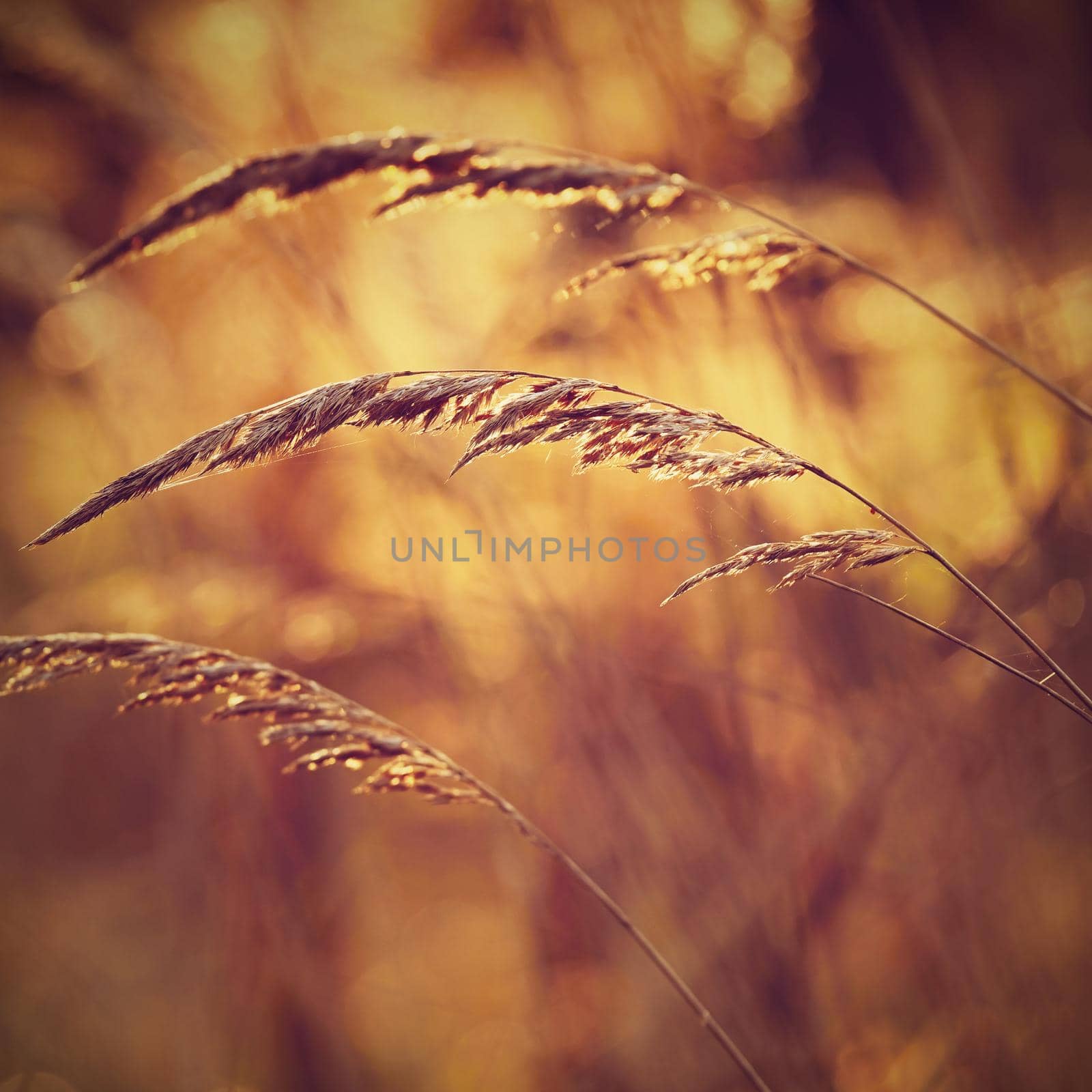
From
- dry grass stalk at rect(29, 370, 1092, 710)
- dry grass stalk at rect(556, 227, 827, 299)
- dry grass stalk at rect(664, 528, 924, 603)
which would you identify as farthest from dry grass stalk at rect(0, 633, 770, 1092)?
dry grass stalk at rect(556, 227, 827, 299)

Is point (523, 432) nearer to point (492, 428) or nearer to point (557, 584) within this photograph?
point (492, 428)

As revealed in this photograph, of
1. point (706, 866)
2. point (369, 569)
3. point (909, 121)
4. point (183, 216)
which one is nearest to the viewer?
point (183, 216)

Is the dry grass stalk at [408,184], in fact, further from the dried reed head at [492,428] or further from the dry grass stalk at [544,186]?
the dried reed head at [492,428]

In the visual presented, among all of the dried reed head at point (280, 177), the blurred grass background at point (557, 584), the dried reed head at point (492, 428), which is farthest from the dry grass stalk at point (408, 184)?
the blurred grass background at point (557, 584)

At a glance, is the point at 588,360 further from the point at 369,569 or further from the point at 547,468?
the point at 369,569

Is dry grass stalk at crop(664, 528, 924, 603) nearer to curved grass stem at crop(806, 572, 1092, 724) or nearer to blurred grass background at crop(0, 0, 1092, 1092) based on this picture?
curved grass stem at crop(806, 572, 1092, 724)

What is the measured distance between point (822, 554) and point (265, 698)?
20.5 inches

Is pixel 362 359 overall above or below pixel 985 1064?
above

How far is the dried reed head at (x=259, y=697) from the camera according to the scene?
0.65 meters

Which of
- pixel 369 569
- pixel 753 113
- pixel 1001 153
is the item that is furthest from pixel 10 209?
pixel 1001 153

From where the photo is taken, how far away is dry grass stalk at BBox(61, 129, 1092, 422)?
2.07 feet

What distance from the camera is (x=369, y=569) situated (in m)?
1.48

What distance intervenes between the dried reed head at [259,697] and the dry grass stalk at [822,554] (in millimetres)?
303

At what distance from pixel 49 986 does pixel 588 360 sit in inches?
61.9
